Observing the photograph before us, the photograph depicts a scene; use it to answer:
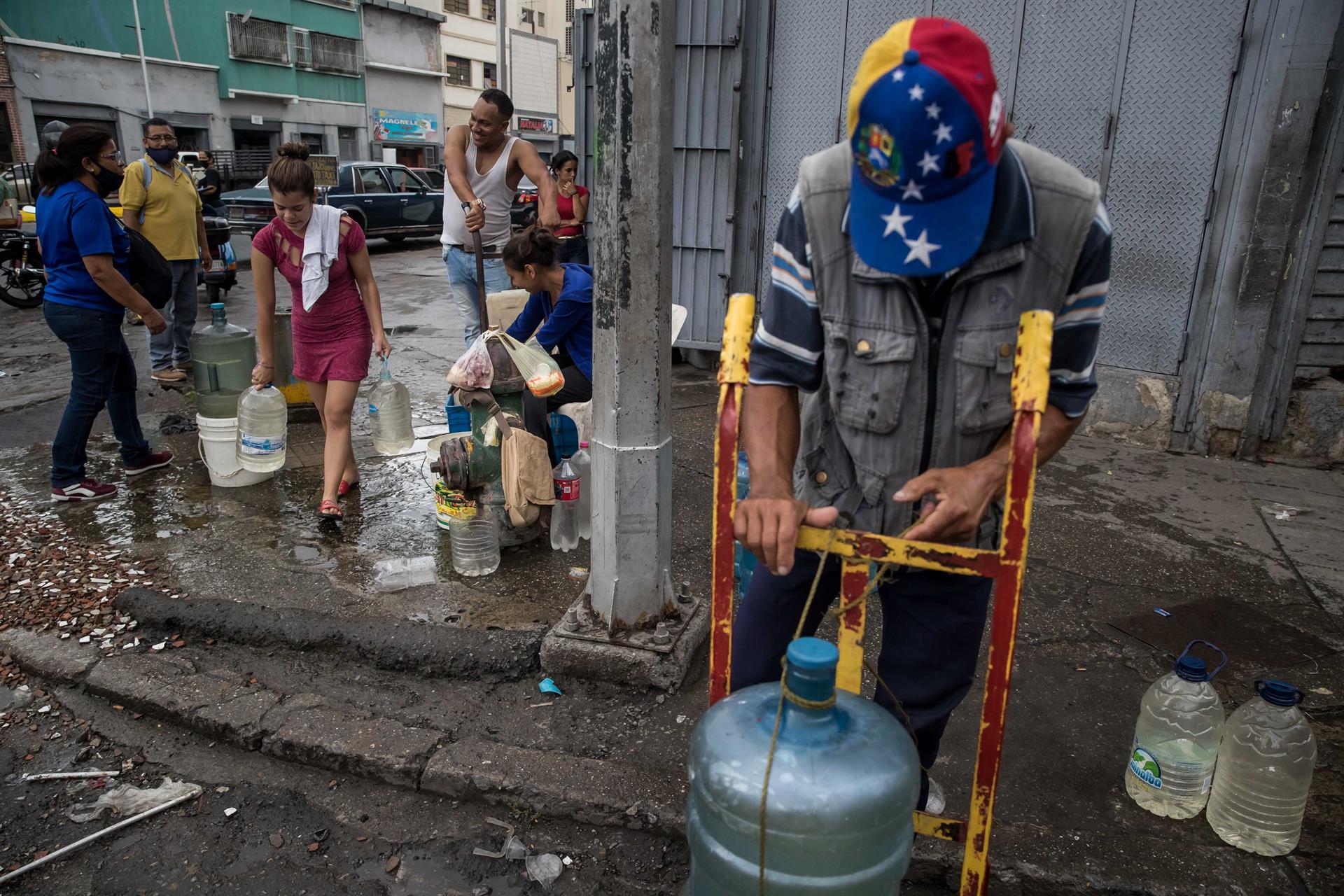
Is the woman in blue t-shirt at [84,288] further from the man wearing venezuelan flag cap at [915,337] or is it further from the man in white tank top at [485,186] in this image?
the man wearing venezuelan flag cap at [915,337]

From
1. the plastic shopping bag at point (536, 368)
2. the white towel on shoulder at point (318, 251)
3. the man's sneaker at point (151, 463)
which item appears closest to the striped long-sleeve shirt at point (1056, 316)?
the plastic shopping bag at point (536, 368)

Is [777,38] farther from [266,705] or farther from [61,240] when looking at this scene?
[266,705]

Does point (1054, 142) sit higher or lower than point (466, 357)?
higher

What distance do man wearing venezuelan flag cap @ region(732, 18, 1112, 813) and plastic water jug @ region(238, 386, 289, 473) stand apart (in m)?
3.86

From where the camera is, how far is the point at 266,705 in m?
3.18

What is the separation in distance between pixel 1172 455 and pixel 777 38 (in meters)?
4.15

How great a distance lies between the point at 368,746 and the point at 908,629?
189 cm

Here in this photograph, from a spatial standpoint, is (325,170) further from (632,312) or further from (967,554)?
(967,554)

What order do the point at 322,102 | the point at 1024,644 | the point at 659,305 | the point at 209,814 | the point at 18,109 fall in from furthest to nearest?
the point at 322,102
the point at 18,109
the point at 1024,644
the point at 659,305
the point at 209,814

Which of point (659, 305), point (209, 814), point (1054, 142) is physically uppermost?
point (1054, 142)

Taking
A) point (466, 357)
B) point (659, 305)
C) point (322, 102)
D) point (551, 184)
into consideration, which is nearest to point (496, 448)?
point (466, 357)

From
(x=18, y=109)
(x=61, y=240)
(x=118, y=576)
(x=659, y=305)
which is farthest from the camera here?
(x=18, y=109)

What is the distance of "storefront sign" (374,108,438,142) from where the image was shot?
1399 inches

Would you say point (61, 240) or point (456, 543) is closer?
point (456, 543)
